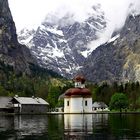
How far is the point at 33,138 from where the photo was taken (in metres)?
61.8

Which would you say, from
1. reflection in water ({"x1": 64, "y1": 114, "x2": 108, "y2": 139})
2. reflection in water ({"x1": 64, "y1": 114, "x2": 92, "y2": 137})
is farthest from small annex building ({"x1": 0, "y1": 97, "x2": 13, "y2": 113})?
reflection in water ({"x1": 64, "y1": 114, "x2": 92, "y2": 137})

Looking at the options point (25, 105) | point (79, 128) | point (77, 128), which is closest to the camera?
point (79, 128)

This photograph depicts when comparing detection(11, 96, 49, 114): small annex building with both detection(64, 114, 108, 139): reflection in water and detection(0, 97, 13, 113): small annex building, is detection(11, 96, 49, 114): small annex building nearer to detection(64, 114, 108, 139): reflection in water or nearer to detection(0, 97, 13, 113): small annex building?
detection(0, 97, 13, 113): small annex building

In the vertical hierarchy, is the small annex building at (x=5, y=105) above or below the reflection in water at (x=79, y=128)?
above

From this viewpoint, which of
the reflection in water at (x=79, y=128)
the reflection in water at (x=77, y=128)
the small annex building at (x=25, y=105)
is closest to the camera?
the reflection in water at (x=79, y=128)

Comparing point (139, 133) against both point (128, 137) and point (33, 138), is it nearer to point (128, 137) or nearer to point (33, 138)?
point (128, 137)

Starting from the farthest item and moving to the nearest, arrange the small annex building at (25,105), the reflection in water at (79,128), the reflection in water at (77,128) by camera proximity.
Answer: the small annex building at (25,105)
the reflection in water at (77,128)
the reflection in water at (79,128)

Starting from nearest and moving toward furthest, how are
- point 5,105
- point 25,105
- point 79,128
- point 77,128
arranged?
1. point 79,128
2. point 77,128
3. point 5,105
4. point 25,105

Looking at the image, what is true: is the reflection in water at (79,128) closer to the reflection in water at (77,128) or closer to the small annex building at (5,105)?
the reflection in water at (77,128)

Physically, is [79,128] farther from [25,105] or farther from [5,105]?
[5,105]

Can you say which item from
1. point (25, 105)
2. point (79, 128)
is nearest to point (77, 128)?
point (79, 128)

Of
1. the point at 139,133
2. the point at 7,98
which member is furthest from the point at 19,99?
the point at 139,133

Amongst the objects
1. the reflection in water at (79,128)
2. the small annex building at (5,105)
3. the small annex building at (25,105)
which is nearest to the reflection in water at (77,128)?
the reflection in water at (79,128)

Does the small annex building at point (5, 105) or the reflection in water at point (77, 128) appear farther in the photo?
the small annex building at point (5, 105)
